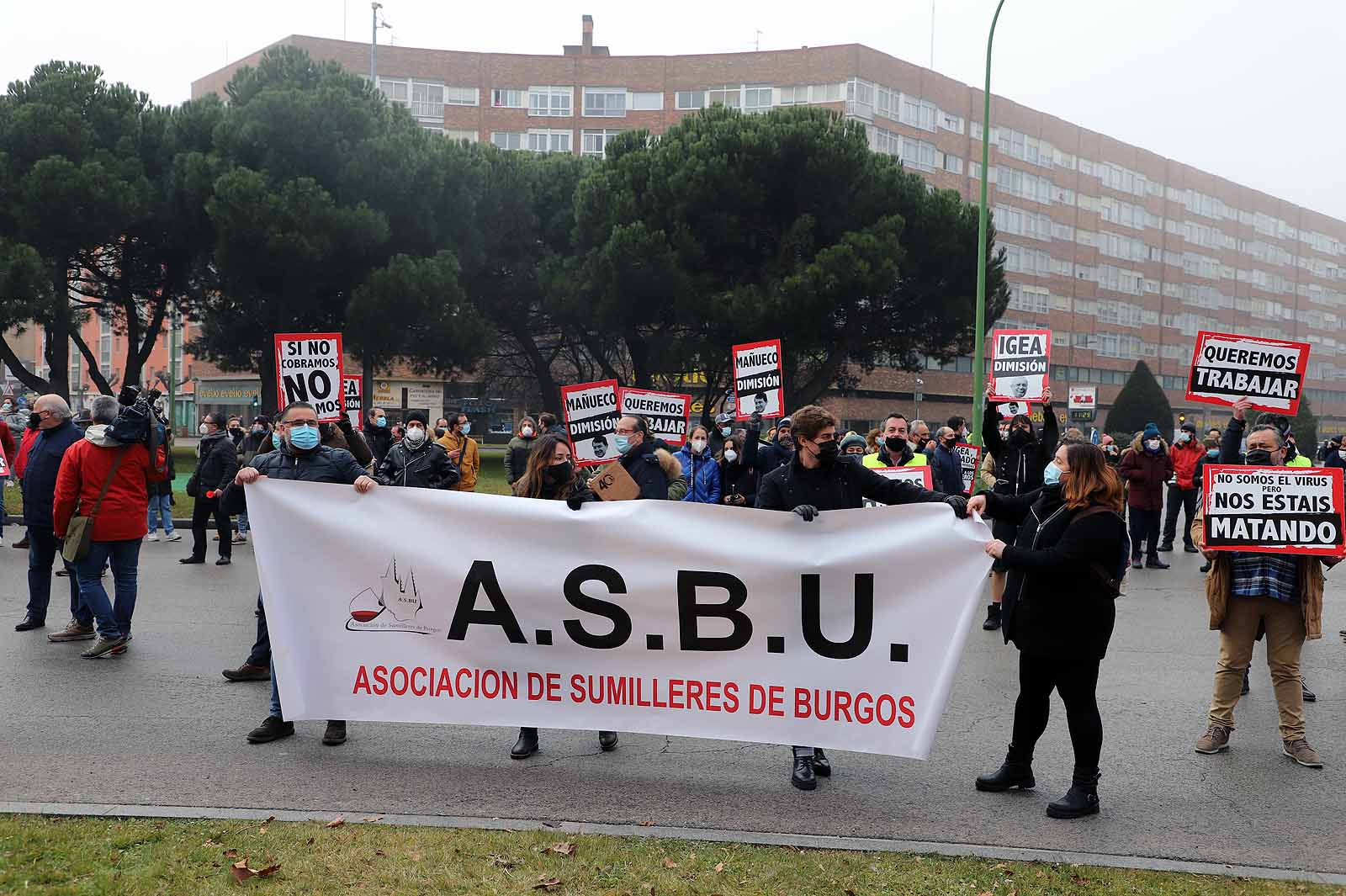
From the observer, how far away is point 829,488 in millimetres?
5785

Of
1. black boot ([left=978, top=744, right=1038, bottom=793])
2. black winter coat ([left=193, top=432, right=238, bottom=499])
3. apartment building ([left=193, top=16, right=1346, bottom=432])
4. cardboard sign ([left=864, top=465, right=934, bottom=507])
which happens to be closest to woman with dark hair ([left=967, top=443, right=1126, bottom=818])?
black boot ([left=978, top=744, right=1038, bottom=793])

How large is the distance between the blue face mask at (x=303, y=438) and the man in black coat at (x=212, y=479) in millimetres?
6489

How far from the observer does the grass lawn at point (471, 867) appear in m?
4.16

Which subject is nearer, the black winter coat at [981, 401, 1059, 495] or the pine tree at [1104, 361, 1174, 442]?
the black winter coat at [981, 401, 1059, 495]

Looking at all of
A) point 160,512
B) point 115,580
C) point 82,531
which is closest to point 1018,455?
point 115,580

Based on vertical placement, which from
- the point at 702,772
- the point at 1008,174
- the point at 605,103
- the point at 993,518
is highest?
the point at 605,103

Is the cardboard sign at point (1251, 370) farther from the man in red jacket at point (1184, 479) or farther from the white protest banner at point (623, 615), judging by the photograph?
the man in red jacket at point (1184, 479)

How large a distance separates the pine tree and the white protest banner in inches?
2648

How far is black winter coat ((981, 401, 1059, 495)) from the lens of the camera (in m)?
9.67

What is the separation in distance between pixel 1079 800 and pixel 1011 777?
38 centimetres

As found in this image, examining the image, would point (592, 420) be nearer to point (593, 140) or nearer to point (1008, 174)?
point (593, 140)

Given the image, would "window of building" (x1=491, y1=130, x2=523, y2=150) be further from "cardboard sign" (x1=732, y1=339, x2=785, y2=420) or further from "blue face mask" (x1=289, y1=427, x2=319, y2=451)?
"blue face mask" (x1=289, y1=427, x2=319, y2=451)

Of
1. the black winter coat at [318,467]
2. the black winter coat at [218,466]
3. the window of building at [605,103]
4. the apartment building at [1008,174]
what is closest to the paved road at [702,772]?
the black winter coat at [318,467]

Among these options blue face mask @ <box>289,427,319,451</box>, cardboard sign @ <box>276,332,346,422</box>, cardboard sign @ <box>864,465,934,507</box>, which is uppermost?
cardboard sign @ <box>276,332,346,422</box>
